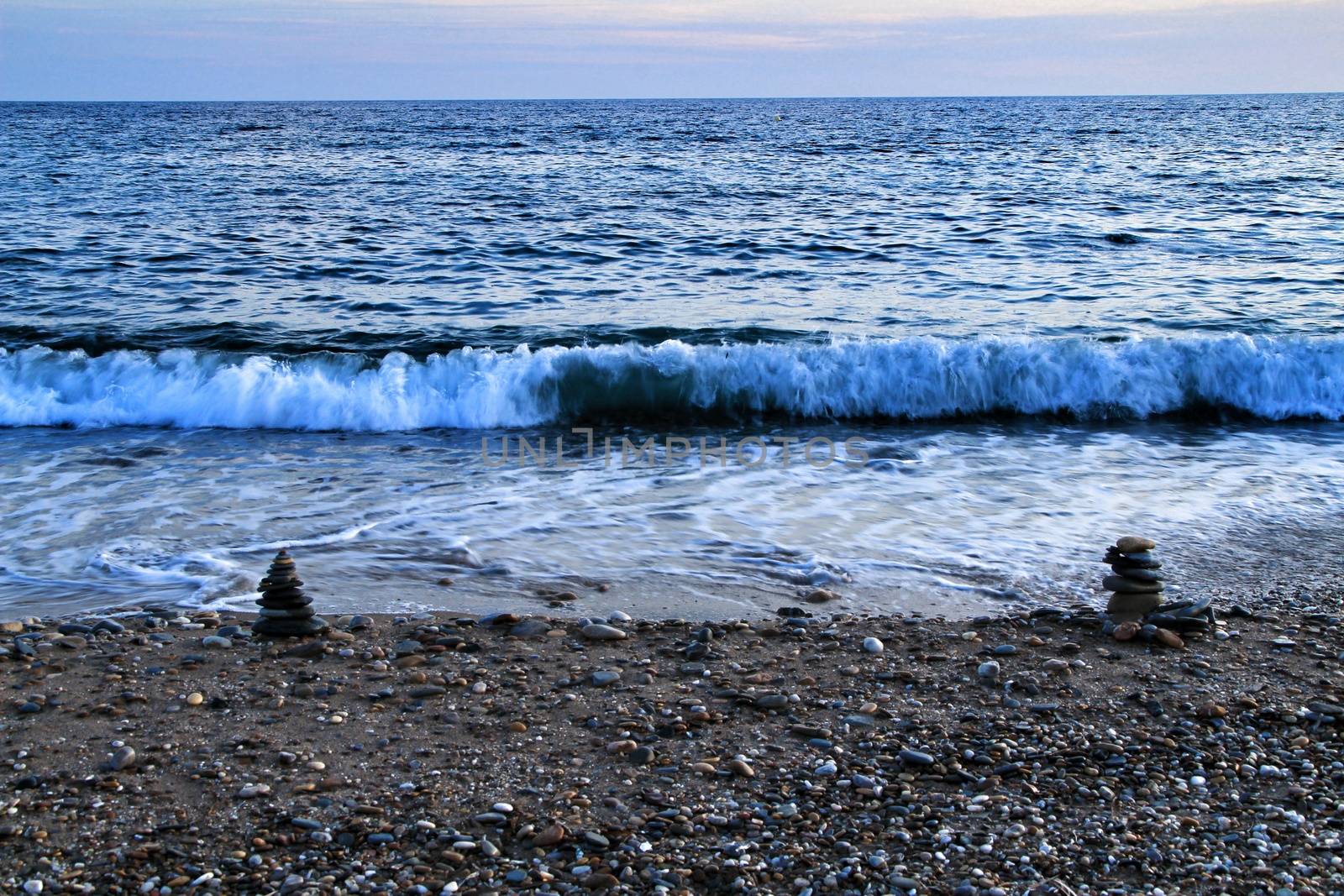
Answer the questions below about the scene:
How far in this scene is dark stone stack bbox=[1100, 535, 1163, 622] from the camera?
4922 millimetres

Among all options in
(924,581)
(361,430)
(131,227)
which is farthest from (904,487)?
(131,227)

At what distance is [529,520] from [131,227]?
16067 millimetres

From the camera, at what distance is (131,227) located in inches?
763

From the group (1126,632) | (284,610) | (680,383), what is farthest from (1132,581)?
(680,383)

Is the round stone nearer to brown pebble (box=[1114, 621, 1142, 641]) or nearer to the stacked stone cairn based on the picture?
the stacked stone cairn

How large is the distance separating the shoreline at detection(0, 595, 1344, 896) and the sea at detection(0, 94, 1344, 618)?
61 centimetres

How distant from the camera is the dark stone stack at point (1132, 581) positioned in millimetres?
4922

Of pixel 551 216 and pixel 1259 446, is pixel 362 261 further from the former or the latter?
pixel 1259 446

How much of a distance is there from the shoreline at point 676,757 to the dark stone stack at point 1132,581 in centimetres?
16

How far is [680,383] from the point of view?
10234 millimetres

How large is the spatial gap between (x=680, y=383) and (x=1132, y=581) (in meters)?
5.73

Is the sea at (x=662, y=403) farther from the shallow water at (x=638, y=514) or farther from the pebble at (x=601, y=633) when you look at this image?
the pebble at (x=601, y=633)

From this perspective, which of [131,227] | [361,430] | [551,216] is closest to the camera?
[361,430]

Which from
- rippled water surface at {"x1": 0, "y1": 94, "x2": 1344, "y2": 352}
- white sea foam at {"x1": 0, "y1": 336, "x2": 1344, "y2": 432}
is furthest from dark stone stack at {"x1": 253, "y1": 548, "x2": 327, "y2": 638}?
rippled water surface at {"x1": 0, "y1": 94, "x2": 1344, "y2": 352}
